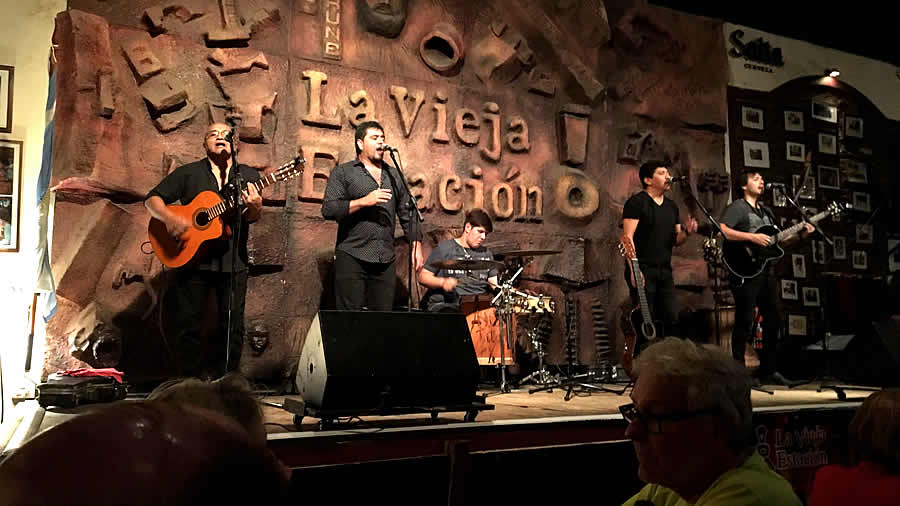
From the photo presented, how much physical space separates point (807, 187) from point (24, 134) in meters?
8.79

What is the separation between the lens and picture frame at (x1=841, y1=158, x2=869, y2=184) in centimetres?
984

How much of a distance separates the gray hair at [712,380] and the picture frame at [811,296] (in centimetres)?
818

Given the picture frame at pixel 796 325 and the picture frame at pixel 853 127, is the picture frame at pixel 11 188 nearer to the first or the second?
the picture frame at pixel 796 325

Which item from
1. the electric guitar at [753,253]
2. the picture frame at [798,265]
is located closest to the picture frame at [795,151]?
the picture frame at [798,265]

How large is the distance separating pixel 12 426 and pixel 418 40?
5.22 m

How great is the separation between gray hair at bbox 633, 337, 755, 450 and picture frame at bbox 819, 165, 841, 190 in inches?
344

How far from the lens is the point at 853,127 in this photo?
9.97 meters

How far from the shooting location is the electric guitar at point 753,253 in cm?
685

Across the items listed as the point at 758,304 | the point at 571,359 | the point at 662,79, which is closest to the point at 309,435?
the point at 571,359

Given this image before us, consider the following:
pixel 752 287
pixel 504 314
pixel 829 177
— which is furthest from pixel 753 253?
pixel 829 177

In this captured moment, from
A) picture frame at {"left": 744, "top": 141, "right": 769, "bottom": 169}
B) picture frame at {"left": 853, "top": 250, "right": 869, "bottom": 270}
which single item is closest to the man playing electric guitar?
picture frame at {"left": 744, "top": 141, "right": 769, "bottom": 169}

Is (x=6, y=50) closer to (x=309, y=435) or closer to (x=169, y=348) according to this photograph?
(x=169, y=348)

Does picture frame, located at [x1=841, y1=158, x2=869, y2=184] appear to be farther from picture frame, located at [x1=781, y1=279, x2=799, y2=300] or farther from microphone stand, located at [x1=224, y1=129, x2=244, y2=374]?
microphone stand, located at [x1=224, y1=129, x2=244, y2=374]

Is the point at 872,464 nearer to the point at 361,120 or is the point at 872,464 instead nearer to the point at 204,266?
the point at 204,266
